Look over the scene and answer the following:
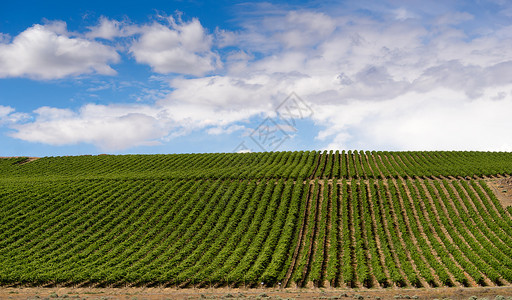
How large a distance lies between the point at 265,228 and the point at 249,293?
11.2 meters

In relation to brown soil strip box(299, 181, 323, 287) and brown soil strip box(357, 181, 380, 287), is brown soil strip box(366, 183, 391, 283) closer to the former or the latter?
brown soil strip box(357, 181, 380, 287)

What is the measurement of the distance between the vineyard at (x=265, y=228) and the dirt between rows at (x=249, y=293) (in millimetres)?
875

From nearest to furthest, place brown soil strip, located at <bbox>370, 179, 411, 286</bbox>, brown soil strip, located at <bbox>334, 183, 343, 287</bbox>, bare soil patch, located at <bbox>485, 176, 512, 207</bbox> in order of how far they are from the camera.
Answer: brown soil strip, located at <bbox>334, 183, 343, 287</bbox>, brown soil strip, located at <bbox>370, 179, 411, 286</bbox>, bare soil patch, located at <bbox>485, 176, 512, 207</bbox>

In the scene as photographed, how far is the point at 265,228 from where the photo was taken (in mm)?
33469

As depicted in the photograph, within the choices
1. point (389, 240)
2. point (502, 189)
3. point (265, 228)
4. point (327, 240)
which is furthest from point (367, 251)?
point (502, 189)

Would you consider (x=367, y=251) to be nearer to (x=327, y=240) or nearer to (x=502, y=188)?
(x=327, y=240)

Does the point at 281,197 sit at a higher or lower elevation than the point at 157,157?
lower

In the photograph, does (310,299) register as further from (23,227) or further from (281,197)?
(23,227)

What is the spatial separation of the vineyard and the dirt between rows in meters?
0.87

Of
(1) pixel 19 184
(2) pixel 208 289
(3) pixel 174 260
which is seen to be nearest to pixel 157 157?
(1) pixel 19 184

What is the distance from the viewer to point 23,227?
1393 inches

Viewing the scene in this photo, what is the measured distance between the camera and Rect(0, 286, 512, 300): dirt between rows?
21312mm

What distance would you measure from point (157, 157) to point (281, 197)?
40205 mm

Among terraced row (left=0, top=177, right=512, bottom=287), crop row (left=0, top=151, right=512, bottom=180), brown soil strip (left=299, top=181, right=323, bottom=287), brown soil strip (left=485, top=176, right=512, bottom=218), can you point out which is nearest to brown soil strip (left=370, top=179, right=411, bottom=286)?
terraced row (left=0, top=177, right=512, bottom=287)
